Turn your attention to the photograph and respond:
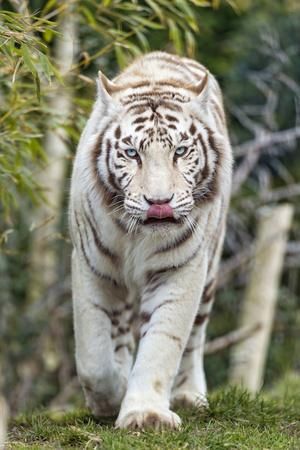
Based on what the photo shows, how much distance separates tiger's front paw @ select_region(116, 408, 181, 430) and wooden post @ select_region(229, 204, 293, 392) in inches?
203

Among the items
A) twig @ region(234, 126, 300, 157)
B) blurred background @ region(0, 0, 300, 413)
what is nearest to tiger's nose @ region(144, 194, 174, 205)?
blurred background @ region(0, 0, 300, 413)

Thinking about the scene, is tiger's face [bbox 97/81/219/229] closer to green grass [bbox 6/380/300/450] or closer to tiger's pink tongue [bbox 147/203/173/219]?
tiger's pink tongue [bbox 147/203/173/219]

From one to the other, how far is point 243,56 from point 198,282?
27.3 feet

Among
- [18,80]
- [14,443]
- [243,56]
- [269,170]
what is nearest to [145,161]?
[14,443]

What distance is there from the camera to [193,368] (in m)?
6.00

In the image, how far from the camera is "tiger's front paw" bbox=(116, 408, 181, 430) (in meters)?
→ 4.70

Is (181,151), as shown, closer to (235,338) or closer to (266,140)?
(235,338)

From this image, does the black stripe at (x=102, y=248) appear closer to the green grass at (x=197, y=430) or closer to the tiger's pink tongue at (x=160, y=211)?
the tiger's pink tongue at (x=160, y=211)

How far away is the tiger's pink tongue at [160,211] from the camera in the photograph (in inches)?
186

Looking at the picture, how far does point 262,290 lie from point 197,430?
5.15 metres

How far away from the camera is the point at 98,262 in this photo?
5.17m

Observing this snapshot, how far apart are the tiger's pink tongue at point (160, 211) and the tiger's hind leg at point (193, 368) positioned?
1335 millimetres

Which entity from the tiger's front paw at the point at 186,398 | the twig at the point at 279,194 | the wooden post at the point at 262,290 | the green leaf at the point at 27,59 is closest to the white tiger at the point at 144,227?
the tiger's front paw at the point at 186,398

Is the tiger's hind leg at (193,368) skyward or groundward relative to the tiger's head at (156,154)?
groundward
